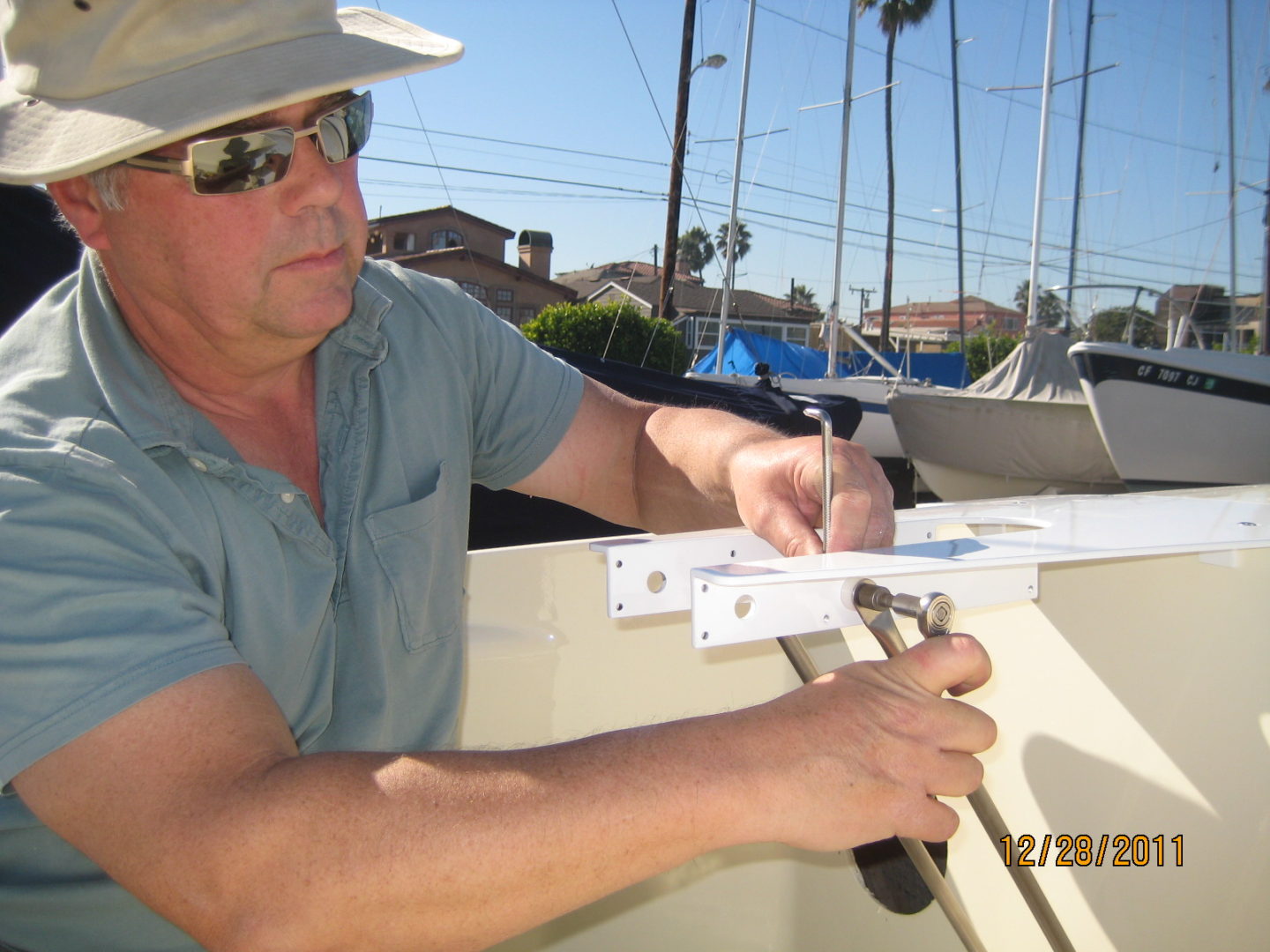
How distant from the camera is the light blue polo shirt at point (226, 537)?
33.2 inches

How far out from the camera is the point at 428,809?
31.5 inches

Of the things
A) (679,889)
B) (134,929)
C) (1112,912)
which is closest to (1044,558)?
(1112,912)

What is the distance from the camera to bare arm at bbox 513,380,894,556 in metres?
1.24

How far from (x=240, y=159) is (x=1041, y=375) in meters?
7.58

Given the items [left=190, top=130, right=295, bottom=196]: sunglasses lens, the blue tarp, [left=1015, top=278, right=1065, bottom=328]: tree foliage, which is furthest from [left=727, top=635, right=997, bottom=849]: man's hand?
the blue tarp

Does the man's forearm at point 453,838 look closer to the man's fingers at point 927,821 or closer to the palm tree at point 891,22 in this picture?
the man's fingers at point 927,821

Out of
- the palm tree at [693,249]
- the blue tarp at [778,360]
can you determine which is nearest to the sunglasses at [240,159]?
the blue tarp at [778,360]

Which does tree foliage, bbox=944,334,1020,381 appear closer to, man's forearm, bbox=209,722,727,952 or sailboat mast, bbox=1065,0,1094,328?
sailboat mast, bbox=1065,0,1094,328

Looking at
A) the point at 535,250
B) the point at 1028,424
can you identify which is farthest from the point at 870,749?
the point at 535,250

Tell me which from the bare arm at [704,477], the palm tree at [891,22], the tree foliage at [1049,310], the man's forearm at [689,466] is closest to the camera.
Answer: the bare arm at [704,477]

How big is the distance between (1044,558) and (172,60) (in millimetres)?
1144

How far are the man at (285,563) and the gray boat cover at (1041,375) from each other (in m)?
6.68

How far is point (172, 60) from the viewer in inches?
42.4

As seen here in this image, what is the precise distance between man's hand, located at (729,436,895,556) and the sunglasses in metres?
0.76
